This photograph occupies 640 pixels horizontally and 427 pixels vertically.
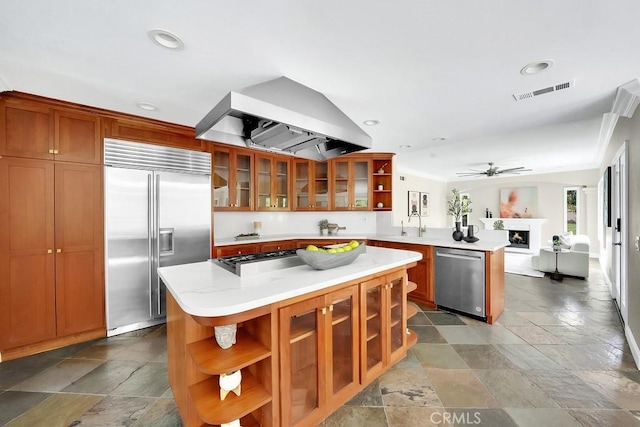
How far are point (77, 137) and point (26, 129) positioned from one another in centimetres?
34

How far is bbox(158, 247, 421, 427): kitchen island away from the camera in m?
1.30

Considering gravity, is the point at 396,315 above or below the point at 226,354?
below

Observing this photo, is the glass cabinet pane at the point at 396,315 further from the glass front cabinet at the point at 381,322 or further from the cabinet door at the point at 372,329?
the cabinet door at the point at 372,329

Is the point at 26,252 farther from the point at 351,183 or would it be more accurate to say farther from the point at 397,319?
the point at 351,183

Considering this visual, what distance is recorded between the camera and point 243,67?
6.49ft

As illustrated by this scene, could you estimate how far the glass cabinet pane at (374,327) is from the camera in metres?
1.99

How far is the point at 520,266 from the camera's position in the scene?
599cm

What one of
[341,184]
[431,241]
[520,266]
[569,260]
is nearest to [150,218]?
[341,184]

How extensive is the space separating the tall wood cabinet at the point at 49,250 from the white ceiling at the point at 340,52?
2.60 ft

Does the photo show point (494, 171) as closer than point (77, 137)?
No

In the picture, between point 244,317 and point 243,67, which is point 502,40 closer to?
point 243,67

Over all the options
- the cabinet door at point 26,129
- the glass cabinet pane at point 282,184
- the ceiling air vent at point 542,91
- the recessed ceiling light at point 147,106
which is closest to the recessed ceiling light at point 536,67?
the ceiling air vent at point 542,91

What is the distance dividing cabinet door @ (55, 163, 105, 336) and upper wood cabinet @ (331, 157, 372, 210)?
129 inches

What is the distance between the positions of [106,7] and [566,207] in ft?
32.6
